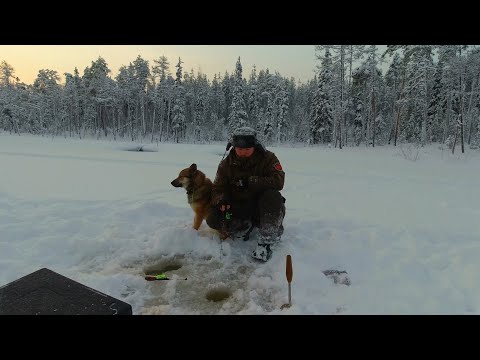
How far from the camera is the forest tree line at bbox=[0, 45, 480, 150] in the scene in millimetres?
34281

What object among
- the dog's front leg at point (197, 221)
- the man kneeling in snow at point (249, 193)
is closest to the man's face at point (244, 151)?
the man kneeling in snow at point (249, 193)

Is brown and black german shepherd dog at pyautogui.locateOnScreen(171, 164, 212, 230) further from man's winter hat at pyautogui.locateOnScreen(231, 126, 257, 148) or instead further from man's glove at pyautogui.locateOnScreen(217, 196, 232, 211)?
man's winter hat at pyautogui.locateOnScreen(231, 126, 257, 148)

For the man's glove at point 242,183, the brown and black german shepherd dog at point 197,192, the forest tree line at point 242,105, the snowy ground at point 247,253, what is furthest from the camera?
the forest tree line at point 242,105

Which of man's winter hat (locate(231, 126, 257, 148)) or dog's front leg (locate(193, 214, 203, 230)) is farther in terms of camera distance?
dog's front leg (locate(193, 214, 203, 230))

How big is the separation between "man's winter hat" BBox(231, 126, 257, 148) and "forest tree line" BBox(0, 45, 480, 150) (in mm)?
28156

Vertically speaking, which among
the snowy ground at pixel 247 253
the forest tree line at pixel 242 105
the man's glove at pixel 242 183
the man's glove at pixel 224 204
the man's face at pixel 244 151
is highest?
the forest tree line at pixel 242 105

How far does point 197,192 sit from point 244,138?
1.18 m

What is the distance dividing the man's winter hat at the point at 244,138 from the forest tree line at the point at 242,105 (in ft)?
92.4

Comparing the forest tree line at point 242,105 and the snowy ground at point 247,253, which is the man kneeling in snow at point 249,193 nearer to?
the snowy ground at point 247,253

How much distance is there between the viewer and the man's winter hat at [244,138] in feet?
13.9

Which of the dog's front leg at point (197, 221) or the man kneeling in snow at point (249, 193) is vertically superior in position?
the man kneeling in snow at point (249, 193)

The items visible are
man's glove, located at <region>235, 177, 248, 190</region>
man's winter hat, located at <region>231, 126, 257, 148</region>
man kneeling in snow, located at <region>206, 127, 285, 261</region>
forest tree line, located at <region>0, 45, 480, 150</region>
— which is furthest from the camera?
forest tree line, located at <region>0, 45, 480, 150</region>

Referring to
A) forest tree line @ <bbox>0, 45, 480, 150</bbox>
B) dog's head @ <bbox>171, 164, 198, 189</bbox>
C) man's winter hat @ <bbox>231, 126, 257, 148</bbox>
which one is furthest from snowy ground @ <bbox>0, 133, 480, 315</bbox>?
forest tree line @ <bbox>0, 45, 480, 150</bbox>
